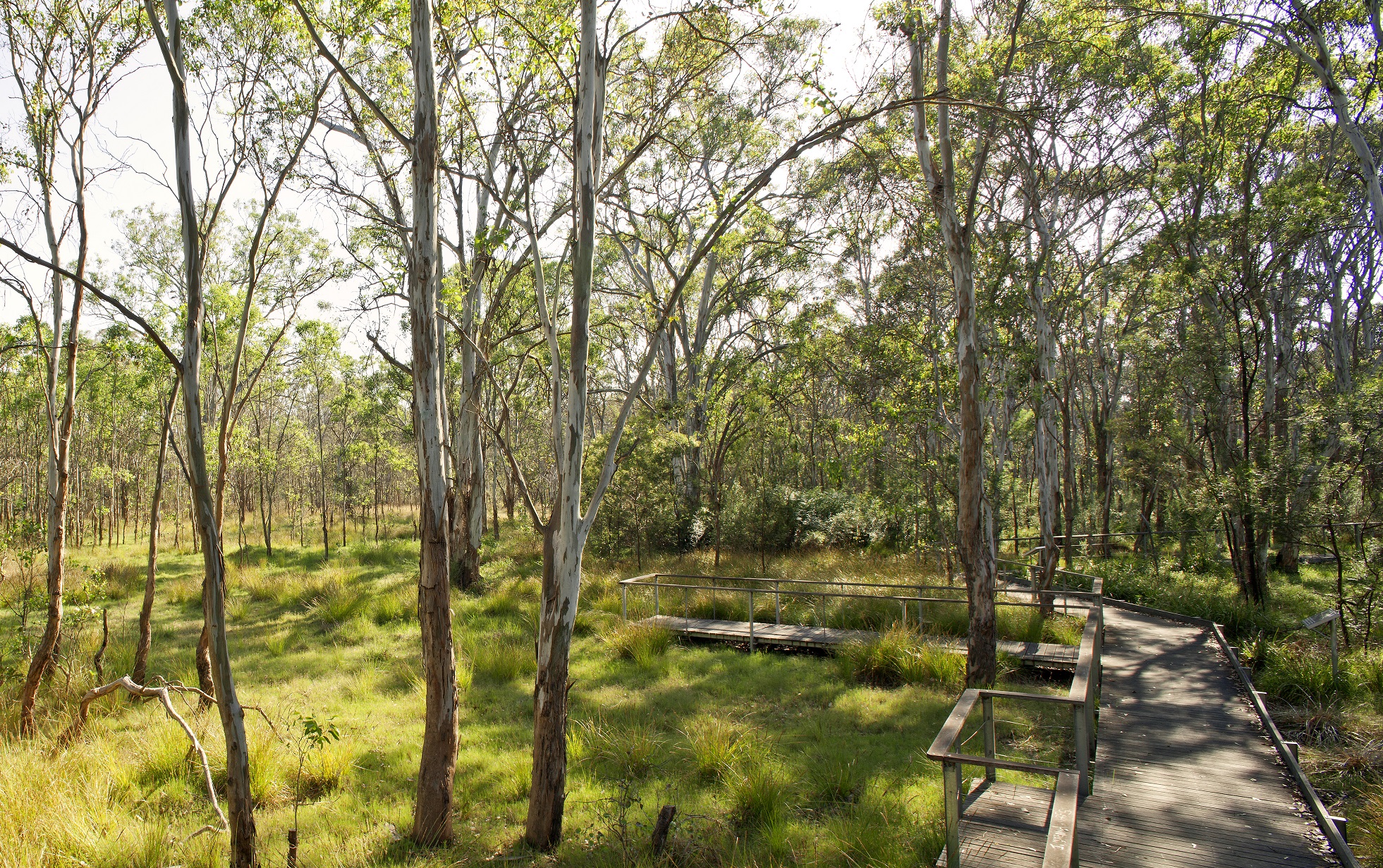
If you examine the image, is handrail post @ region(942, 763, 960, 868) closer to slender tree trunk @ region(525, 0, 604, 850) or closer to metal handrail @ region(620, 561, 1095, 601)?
slender tree trunk @ region(525, 0, 604, 850)

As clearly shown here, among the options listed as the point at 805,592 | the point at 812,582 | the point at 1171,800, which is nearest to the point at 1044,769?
the point at 1171,800

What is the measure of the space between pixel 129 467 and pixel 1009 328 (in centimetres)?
3586

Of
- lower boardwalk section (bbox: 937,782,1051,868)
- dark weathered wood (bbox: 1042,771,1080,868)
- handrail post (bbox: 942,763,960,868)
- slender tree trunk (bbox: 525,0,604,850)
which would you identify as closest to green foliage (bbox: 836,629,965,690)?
lower boardwalk section (bbox: 937,782,1051,868)

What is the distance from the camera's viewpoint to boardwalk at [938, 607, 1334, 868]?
167 inches

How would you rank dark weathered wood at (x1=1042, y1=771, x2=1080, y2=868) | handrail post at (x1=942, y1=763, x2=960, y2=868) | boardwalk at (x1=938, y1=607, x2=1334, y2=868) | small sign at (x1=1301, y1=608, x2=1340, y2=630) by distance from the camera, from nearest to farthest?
dark weathered wood at (x1=1042, y1=771, x2=1080, y2=868)
handrail post at (x1=942, y1=763, x2=960, y2=868)
boardwalk at (x1=938, y1=607, x2=1334, y2=868)
small sign at (x1=1301, y1=608, x2=1340, y2=630)

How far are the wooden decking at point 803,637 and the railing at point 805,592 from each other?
0.22 m

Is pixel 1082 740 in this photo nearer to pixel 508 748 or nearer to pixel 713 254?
pixel 508 748

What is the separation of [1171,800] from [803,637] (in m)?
5.71

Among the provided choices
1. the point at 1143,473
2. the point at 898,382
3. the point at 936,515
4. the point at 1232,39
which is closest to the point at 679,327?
the point at 898,382

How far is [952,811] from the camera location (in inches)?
157

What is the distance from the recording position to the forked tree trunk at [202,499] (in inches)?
142

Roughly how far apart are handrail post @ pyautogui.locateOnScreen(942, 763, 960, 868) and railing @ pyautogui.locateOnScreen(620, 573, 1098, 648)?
5973 mm

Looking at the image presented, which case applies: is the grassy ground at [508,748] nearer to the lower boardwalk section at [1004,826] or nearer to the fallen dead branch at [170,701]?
the lower boardwalk section at [1004,826]

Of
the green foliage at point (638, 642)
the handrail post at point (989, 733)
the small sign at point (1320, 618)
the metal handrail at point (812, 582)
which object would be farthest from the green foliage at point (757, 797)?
the small sign at point (1320, 618)
